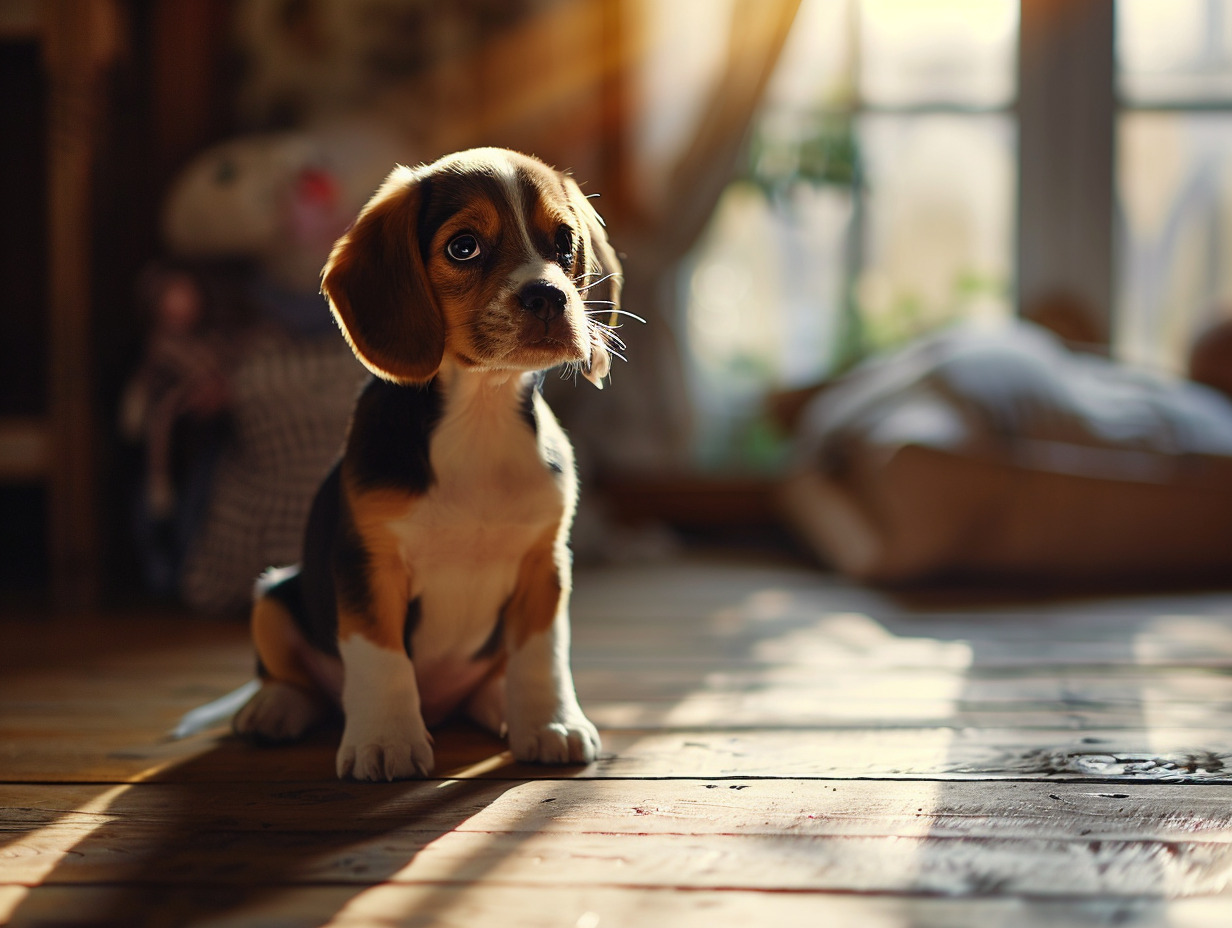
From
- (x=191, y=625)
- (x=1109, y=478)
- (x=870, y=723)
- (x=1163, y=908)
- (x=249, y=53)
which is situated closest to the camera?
(x=1163, y=908)

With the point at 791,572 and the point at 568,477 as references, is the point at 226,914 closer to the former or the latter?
the point at 568,477

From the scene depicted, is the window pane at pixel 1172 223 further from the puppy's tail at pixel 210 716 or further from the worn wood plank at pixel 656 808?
the puppy's tail at pixel 210 716

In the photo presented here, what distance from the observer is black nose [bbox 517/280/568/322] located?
55.5 inches

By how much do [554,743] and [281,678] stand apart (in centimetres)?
52

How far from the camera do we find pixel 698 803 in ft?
4.63

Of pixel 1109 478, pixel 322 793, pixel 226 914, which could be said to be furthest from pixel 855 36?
pixel 226 914

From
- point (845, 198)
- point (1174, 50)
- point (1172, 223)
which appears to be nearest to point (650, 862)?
point (845, 198)

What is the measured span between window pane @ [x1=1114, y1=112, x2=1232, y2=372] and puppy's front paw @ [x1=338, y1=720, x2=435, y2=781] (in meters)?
4.11

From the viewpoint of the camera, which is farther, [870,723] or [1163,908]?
[870,723]

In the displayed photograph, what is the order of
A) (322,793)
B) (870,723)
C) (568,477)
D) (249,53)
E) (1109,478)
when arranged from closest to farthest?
(322,793)
(568,477)
(870,723)
(1109,478)
(249,53)

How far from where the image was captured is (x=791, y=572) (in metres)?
3.54

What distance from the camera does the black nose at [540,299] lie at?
1.41 meters

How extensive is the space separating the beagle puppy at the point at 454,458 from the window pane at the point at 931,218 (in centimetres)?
312

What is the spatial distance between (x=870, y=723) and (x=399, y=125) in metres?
3.42
